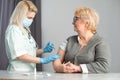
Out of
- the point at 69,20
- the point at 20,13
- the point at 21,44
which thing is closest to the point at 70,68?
the point at 21,44

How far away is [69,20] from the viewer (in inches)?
147

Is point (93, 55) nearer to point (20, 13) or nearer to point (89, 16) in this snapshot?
point (89, 16)

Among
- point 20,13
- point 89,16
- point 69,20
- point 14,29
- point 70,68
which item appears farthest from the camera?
point 69,20

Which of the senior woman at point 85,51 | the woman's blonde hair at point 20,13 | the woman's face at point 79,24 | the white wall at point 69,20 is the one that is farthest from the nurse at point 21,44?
the white wall at point 69,20

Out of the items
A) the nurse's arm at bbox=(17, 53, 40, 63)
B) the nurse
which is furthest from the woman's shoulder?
the nurse's arm at bbox=(17, 53, 40, 63)

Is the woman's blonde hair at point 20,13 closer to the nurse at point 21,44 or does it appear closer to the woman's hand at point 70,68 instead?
the nurse at point 21,44

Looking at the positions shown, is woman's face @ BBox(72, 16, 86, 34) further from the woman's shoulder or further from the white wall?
the white wall

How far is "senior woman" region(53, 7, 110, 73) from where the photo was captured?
2014 mm

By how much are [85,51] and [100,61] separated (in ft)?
0.46

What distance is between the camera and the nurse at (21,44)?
2.22 meters

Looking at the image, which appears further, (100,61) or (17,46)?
(17,46)

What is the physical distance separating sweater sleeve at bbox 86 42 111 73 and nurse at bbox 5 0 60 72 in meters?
0.32

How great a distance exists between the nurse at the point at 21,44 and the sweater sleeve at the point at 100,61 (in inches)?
12.6

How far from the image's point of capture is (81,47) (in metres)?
2.11
